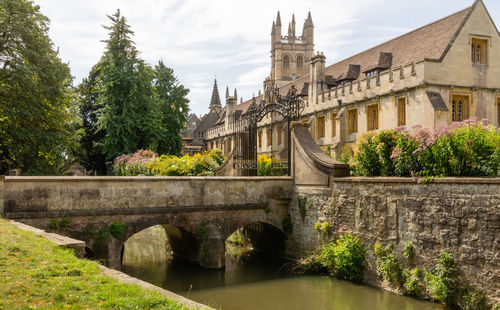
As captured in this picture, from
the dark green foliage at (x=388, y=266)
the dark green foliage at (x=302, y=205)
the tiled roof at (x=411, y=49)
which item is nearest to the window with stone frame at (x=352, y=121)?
the tiled roof at (x=411, y=49)

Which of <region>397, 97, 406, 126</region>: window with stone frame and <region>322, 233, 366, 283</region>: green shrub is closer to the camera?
<region>322, 233, 366, 283</region>: green shrub

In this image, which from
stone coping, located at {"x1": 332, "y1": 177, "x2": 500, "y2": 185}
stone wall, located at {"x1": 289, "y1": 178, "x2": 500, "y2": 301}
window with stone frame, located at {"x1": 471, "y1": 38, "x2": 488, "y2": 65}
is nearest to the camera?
stone wall, located at {"x1": 289, "y1": 178, "x2": 500, "y2": 301}

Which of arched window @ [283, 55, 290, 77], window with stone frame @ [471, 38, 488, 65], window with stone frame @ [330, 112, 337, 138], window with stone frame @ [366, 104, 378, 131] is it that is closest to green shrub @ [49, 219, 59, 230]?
window with stone frame @ [366, 104, 378, 131]

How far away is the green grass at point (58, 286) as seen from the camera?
5180 mm

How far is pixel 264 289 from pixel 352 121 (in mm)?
21004

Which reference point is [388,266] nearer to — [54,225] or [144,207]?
[144,207]

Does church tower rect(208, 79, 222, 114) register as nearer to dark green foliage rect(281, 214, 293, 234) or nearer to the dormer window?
the dormer window

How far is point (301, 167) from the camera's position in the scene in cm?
1539

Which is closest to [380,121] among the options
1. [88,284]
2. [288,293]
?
[288,293]

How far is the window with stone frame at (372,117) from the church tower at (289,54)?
1779 inches

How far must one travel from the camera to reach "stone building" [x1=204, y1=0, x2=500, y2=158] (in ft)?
82.5

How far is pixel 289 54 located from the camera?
7462 centimetres

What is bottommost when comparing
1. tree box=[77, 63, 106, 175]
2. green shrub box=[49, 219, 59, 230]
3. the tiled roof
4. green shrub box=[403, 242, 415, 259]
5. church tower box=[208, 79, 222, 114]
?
green shrub box=[403, 242, 415, 259]

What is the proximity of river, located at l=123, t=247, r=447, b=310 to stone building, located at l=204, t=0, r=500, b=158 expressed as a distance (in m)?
15.0
